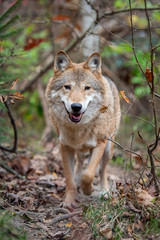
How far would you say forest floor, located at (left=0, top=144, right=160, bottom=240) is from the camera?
3.31m

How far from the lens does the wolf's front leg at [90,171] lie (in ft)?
15.7

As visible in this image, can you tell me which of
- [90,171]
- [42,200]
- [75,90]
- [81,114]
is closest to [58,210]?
[42,200]

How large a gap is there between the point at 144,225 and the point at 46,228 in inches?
46.0

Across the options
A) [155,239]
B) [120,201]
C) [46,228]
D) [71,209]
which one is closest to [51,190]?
[71,209]

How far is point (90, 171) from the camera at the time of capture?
4816 mm

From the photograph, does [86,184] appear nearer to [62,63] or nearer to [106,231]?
[106,231]

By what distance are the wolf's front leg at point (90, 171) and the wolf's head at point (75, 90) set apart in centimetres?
52

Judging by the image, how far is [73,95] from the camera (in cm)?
470

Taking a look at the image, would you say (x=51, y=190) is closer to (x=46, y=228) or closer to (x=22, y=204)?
(x=22, y=204)

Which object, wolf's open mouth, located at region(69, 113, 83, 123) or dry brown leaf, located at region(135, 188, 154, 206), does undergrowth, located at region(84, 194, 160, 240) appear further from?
wolf's open mouth, located at region(69, 113, 83, 123)

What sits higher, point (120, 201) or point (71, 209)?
point (120, 201)

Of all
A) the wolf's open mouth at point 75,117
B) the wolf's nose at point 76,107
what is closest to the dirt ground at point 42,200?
the wolf's open mouth at point 75,117

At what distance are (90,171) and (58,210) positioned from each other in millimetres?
803

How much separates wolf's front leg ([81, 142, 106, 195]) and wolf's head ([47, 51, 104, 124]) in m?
0.52
